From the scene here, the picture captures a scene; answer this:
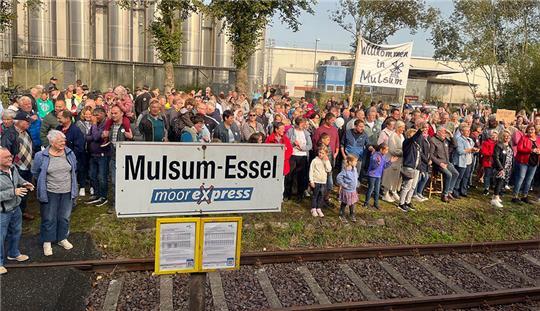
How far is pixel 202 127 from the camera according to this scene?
8836mm

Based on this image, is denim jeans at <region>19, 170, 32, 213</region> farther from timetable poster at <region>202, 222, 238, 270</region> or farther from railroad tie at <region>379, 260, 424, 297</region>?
railroad tie at <region>379, 260, 424, 297</region>

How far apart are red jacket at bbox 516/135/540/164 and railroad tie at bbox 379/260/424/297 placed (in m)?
5.63

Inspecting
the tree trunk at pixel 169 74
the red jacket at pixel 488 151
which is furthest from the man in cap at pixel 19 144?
the tree trunk at pixel 169 74

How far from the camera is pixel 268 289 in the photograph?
689 centimetres

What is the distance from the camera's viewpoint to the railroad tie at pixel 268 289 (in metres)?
6.52

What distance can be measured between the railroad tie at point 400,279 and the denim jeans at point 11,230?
577 cm

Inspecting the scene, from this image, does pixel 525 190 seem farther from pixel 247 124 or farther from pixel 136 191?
pixel 136 191

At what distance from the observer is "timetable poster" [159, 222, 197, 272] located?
3.55 m

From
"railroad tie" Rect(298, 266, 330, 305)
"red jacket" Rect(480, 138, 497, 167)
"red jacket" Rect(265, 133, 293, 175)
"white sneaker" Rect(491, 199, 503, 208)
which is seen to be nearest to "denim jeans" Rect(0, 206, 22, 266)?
"railroad tie" Rect(298, 266, 330, 305)

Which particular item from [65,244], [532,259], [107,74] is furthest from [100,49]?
[532,259]

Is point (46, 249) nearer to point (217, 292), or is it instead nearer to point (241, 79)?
point (217, 292)

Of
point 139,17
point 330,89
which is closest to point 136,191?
point 139,17

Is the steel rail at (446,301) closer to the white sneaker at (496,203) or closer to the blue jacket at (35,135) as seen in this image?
the white sneaker at (496,203)

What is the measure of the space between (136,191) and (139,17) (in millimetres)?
37612
